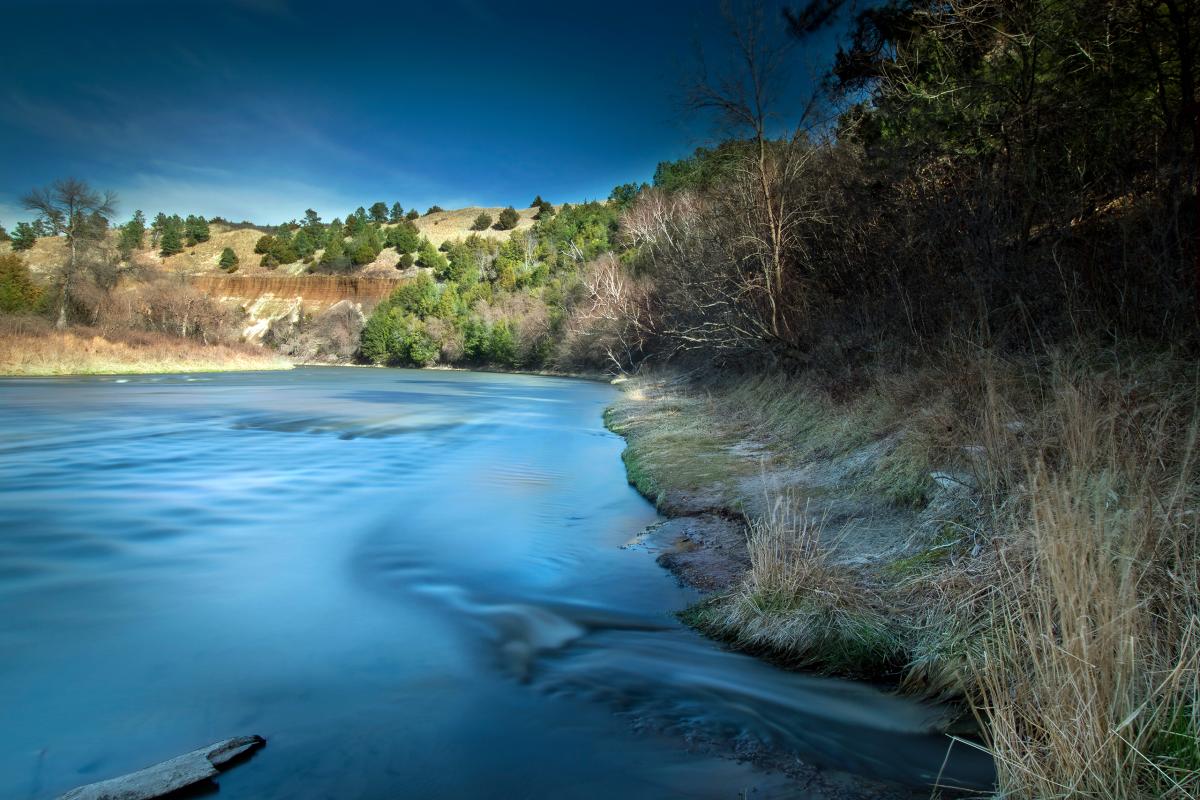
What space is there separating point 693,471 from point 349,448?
32.2 feet

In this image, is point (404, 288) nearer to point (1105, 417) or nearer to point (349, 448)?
point (349, 448)

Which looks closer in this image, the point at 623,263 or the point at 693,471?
the point at 693,471

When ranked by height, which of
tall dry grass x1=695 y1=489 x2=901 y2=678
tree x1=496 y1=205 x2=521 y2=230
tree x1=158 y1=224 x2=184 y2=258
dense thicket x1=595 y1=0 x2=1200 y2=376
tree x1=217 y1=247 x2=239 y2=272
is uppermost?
tree x1=496 y1=205 x2=521 y2=230

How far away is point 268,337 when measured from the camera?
330ft

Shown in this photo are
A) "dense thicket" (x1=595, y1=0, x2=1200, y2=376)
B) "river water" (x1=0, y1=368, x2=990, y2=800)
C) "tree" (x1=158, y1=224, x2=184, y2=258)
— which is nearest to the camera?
"river water" (x1=0, y1=368, x2=990, y2=800)

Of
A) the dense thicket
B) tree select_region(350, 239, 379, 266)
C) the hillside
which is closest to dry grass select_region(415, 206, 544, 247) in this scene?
the hillside

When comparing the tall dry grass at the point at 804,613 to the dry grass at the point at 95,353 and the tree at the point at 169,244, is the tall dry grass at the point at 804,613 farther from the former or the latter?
the tree at the point at 169,244

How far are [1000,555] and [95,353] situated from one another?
2086 inches

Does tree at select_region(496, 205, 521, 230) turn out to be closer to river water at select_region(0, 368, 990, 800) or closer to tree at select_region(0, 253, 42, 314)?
tree at select_region(0, 253, 42, 314)

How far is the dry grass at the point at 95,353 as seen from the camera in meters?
39.2

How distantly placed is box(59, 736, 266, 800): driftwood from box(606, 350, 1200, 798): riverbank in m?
3.53

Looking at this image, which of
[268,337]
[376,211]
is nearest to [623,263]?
[268,337]

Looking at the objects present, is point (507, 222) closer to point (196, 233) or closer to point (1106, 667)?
point (196, 233)

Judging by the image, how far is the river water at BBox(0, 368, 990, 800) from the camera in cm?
376
